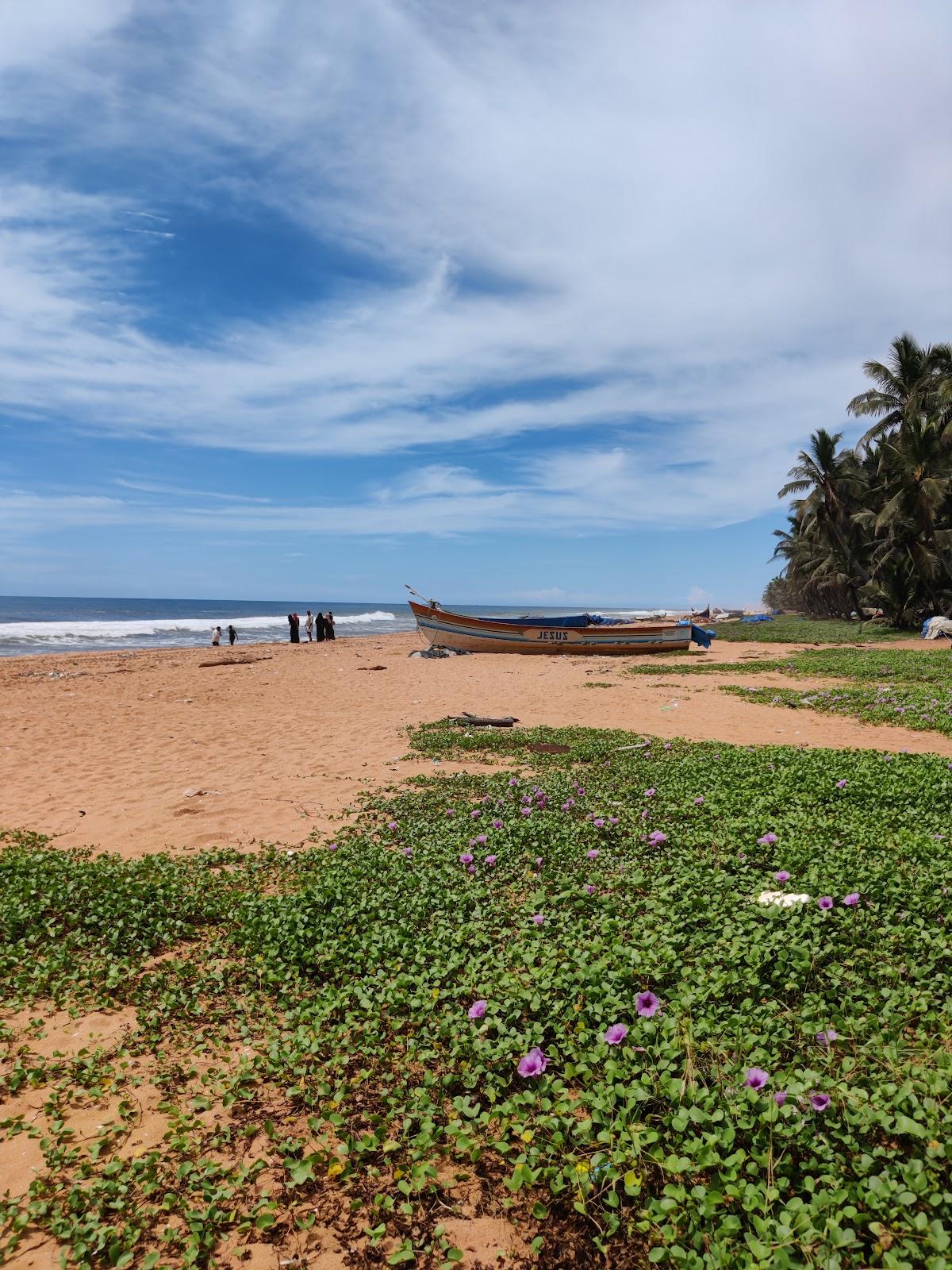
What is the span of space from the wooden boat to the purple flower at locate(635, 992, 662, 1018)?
25.6 meters

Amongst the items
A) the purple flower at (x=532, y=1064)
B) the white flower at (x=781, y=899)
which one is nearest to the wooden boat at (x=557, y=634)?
the white flower at (x=781, y=899)

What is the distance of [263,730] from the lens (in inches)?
505

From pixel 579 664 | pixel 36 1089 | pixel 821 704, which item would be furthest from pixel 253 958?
pixel 579 664

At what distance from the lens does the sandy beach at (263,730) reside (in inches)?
308

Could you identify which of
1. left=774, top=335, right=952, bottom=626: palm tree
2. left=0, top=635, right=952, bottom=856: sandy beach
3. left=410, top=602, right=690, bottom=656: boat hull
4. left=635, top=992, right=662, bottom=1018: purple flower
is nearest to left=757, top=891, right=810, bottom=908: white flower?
left=635, top=992, right=662, bottom=1018: purple flower

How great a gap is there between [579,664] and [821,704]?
12.5 meters

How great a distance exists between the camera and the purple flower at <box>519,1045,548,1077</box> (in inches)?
115

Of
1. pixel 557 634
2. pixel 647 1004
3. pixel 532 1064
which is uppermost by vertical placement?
pixel 557 634

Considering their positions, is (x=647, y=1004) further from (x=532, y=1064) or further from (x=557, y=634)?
(x=557, y=634)

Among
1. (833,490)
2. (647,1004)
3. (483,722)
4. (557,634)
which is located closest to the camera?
(647,1004)

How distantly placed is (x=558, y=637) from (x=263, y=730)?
18088 mm

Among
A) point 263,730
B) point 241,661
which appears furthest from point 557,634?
point 263,730

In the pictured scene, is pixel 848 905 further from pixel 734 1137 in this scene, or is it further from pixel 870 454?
pixel 870 454

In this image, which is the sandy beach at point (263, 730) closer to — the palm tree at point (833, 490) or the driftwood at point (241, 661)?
the driftwood at point (241, 661)
